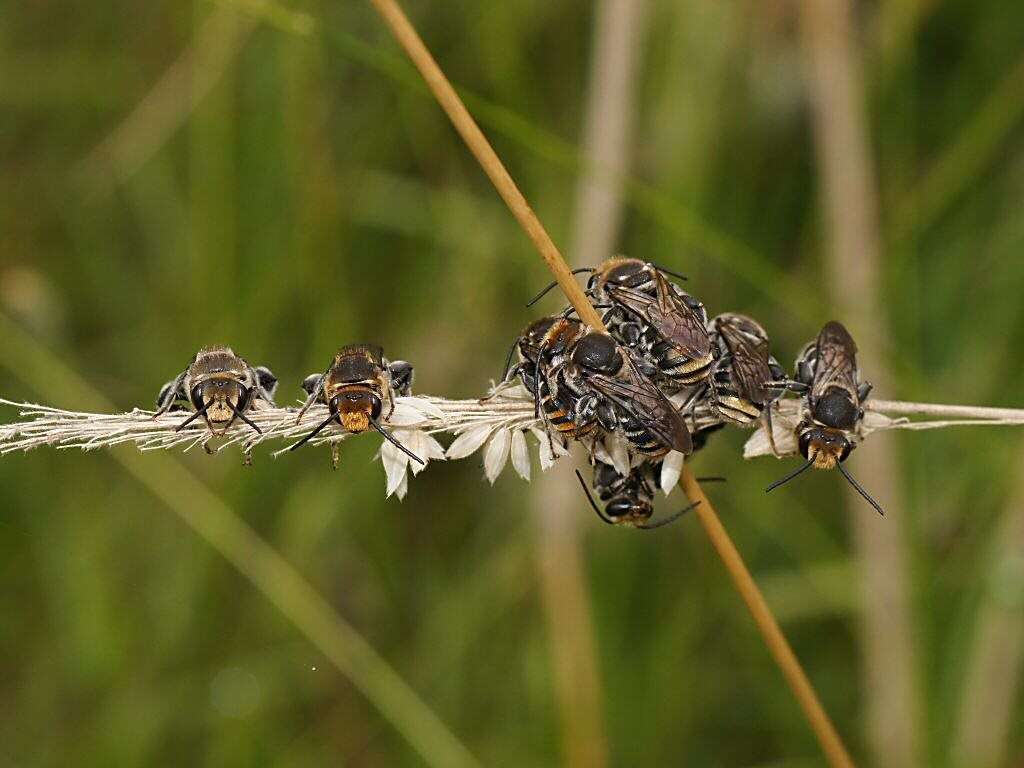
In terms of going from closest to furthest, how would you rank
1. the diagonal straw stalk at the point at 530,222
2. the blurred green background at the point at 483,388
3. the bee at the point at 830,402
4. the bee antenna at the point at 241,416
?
1. the diagonal straw stalk at the point at 530,222
2. the bee antenna at the point at 241,416
3. the bee at the point at 830,402
4. the blurred green background at the point at 483,388

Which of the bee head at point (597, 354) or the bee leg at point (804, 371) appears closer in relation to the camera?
the bee head at point (597, 354)

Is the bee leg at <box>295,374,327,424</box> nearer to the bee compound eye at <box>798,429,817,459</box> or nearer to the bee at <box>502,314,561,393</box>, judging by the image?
the bee at <box>502,314,561,393</box>

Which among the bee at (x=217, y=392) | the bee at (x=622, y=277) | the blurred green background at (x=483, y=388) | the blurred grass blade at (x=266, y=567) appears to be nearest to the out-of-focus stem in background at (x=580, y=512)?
the blurred green background at (x=483, y=388)

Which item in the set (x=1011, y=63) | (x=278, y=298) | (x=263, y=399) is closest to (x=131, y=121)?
(x=278, y=298)

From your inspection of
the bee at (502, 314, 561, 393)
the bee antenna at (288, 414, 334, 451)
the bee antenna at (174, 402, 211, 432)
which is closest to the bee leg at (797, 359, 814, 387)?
the bee at (502, 314, 561, 393)

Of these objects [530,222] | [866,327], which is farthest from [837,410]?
[866,327]

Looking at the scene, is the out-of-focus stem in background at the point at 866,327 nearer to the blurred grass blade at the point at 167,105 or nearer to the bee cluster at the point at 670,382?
the bee cluster at the point at 670,382

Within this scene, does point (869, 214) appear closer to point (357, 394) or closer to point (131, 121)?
point (357, 394)

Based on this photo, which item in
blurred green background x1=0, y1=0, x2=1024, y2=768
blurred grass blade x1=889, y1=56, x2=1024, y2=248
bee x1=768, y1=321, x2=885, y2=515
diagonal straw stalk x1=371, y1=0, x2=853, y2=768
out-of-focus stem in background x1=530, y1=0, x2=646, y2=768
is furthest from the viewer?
blurred grass blade x1=889, y1=56, x2=1024, y2=248
